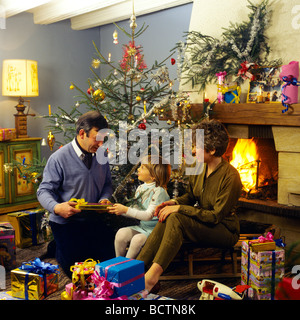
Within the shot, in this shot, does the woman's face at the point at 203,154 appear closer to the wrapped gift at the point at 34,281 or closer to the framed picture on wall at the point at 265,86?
the framed picture on wall at the point at 265,86

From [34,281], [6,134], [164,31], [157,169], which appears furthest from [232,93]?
[6,134]

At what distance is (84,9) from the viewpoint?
4.69 metres

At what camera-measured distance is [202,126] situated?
2486mm

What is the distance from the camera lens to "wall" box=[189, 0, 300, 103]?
10.1ft

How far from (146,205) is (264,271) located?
0.80 m

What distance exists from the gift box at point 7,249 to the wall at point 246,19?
6.21 ft

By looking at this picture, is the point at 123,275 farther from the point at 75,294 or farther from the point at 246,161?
the point at 246,161

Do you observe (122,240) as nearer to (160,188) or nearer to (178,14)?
(160,188)

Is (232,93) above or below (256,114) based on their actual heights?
above

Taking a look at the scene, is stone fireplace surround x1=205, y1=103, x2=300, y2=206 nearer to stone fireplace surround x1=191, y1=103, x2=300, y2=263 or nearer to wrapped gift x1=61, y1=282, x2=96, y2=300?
stone fireplace surround x1=191, y1=103, x2=300, y2=263

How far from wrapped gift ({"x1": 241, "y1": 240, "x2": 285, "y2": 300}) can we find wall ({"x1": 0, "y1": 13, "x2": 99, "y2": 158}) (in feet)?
12.1

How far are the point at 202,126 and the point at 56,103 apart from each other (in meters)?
3.44

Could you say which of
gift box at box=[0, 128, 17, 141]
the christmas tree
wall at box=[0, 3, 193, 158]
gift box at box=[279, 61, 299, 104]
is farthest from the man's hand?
wall at box=[0, 3, 193, 158]
